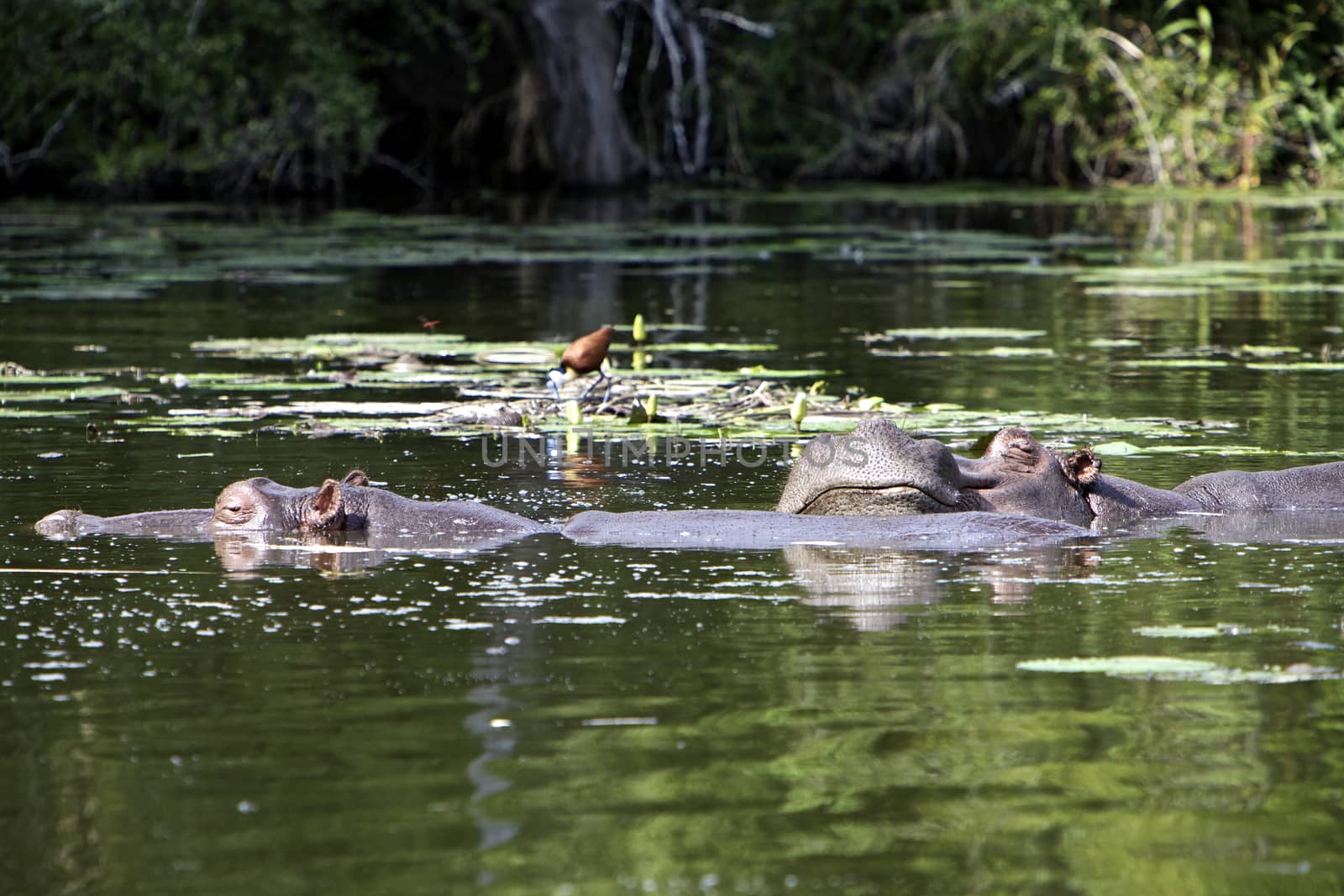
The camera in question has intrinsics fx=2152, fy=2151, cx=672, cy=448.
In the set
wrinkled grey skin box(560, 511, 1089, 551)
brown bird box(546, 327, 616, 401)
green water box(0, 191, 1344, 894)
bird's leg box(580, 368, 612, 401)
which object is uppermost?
brown bird box(546, 327, 616, 401)

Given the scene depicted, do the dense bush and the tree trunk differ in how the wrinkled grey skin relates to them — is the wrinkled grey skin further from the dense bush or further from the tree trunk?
the tree trunk

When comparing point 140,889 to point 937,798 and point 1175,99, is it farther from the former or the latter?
point 1175,99

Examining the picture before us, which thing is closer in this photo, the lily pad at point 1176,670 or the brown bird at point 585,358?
the lily pad at point 1176,670

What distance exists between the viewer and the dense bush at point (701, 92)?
80.3 ft

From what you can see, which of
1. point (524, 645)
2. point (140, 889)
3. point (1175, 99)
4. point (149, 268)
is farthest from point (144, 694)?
point (1175, 99)

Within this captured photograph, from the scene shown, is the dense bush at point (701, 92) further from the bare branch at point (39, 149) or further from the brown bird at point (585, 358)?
the brown bird at point (585, 358)

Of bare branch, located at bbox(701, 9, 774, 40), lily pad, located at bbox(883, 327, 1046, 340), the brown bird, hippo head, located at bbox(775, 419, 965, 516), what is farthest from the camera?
bare branch, located at bbox(701, 9, 774, 40)

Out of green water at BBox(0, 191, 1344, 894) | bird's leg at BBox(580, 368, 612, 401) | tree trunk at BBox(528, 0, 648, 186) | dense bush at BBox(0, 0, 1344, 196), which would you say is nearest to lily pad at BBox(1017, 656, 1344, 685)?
green water at BBox(0, 191, 1344, 894)

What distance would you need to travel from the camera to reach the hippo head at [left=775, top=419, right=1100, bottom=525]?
19.1 feet

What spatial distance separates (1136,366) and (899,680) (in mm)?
6154

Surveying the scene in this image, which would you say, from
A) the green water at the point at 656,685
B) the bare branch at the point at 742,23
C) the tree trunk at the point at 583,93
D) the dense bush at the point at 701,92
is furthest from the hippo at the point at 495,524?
the bare branch at the point at 742,23

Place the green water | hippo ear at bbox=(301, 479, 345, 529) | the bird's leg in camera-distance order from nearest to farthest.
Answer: the green water → hippo ear at bbox=(301, 479, 345, 529) → the bird's leg

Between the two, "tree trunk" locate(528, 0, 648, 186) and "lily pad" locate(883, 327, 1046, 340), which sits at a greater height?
"tree trunk" locate(528, 0, 648, 186)

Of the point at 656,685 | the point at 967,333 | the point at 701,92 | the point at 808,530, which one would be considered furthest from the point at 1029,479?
the point at 701,92
